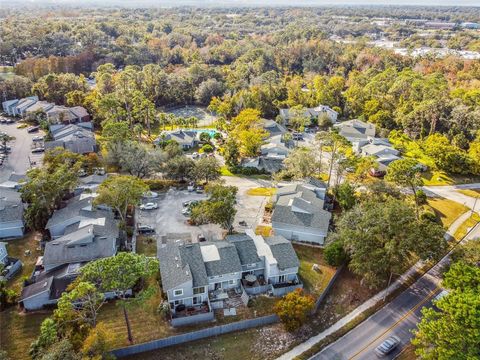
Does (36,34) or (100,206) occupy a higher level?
(36,34)

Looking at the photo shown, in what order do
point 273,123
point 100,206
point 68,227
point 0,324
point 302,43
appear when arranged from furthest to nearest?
point 302,43 → point 273,123 → point 100,206 → point 68,227 → point 0,324

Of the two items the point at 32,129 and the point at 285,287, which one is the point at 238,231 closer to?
the point at 285,287

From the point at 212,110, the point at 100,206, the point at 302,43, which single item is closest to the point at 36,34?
the point at 212,110

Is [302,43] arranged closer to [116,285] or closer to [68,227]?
[68,227]

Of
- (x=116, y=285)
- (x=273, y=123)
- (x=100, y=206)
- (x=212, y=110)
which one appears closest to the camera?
(x=116, y=285)

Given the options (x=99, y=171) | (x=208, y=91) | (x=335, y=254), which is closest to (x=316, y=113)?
(x=208, y=91)

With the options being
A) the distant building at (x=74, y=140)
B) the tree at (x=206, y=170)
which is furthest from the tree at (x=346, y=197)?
the distant building at (x=74, y=140)
